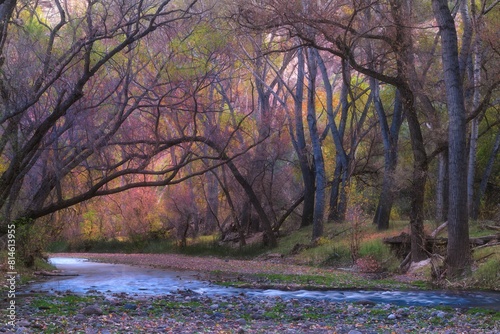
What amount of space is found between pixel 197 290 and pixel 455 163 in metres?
6.65

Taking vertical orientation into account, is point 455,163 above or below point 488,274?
above

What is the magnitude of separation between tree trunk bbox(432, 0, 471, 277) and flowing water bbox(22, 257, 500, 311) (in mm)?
1372

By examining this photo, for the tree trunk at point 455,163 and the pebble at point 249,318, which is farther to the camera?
the tree trunk at point 455,163

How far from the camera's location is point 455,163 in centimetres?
1388

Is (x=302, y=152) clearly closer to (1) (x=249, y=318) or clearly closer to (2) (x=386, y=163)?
(2) (x=386, y=163)

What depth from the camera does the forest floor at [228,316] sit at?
8258 millimetres

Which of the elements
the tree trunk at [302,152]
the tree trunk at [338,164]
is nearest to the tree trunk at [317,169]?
the tree trunk at [338,164]

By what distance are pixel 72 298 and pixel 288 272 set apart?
7.87m

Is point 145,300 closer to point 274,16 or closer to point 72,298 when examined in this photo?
point 72,298

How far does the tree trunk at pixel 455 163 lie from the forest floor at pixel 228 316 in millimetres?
3526

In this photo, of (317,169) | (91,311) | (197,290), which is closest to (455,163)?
(197,290)

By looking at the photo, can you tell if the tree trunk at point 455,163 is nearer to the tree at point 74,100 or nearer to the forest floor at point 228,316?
the forest floor at point 228,316

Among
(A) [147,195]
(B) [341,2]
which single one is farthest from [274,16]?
(A) [147,195]

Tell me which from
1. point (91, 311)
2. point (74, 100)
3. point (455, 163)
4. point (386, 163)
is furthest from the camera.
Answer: point (386, 163)
